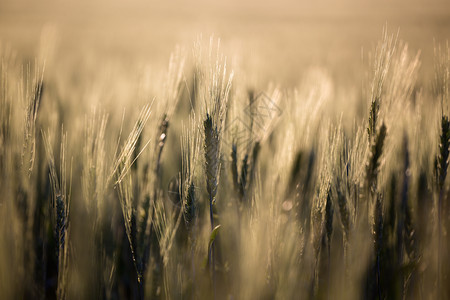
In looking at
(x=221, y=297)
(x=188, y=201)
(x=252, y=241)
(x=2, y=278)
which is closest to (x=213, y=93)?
(x=188, y=201)

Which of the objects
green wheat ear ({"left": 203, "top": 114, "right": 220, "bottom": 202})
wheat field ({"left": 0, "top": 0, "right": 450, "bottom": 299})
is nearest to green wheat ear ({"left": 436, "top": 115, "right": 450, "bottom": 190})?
wheat field ({"left": 0, "top": 0, "right": 450, "bottom": 299})

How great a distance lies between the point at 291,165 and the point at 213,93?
1.15ft

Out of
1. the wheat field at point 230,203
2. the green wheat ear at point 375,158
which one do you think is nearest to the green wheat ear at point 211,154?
the wheat field at point 230,203

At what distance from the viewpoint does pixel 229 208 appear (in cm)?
111

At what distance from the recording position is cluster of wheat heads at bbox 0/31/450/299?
834mm

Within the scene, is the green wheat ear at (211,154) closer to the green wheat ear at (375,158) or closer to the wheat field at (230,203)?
the wheat field at (230,203)

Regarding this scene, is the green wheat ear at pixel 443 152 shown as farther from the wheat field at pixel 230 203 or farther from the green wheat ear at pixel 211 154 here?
the green wheat ear at pixel 211 154

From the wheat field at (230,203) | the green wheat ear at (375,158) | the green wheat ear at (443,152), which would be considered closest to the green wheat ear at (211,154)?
the wheat field at (230,203)

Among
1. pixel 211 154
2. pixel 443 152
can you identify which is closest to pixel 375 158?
pixel 443 152

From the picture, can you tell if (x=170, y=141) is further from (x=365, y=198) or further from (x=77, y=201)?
(x=365, y=198)

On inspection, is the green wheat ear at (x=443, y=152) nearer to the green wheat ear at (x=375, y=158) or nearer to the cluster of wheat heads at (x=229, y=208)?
the cluster of wheat heads at (x=229, y=208)

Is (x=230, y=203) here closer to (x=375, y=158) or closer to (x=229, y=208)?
(x=229, y=208)

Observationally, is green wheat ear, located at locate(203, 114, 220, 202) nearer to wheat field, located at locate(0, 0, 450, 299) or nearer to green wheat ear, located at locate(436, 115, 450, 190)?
Result: wheat field, located at locate(0, 0, 450, 299)

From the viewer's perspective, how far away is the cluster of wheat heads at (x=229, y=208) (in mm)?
834
